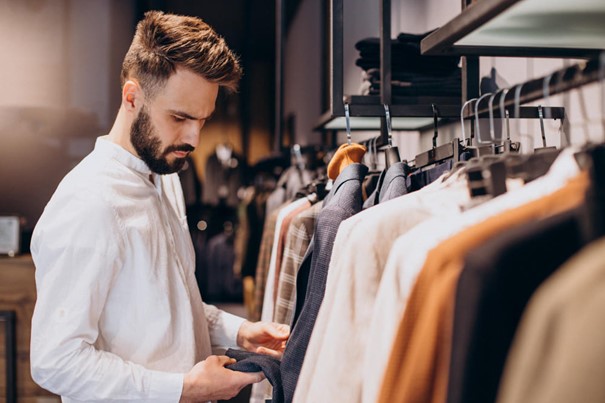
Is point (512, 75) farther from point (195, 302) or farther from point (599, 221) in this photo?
point (599, 221)

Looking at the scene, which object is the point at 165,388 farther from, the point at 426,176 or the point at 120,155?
the point at 426,176

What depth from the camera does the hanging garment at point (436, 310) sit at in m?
0.69

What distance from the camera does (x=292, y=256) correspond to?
69.1 inches

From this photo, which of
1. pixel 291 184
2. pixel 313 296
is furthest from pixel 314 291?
pixel 291 184

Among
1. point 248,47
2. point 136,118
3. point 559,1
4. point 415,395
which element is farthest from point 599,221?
point 248,47

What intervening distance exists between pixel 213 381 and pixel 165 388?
0.32 feet

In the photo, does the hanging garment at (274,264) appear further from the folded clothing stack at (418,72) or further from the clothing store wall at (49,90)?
the clothing store wall at (49,90)

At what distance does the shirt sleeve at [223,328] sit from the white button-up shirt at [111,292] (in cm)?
16

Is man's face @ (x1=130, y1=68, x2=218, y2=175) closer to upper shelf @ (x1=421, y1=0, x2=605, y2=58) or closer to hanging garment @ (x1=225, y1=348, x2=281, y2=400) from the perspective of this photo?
hanging garment @ (x1=225, y1=348, x2=281, y2=400)

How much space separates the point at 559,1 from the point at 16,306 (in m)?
3.03

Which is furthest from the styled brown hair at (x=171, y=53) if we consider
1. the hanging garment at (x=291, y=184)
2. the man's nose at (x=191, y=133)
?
the hanging garment at (x=291, y=184)

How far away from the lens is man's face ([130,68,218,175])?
147 cm

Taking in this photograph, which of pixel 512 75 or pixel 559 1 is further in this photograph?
pixel 512 75

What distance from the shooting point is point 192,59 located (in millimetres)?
1473
